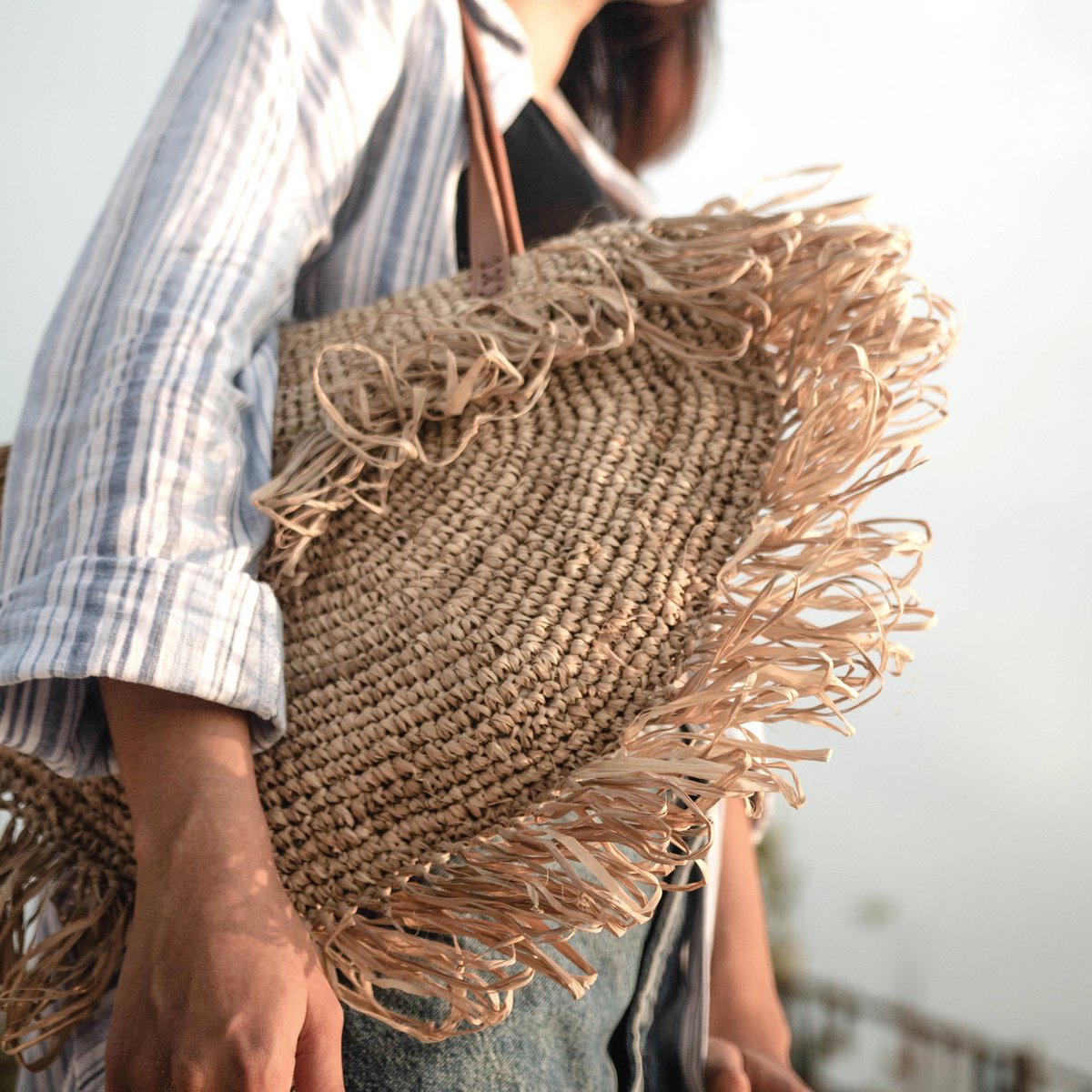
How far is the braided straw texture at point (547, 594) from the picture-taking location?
13.8 inches

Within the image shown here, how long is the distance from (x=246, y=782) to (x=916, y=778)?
1689 mm

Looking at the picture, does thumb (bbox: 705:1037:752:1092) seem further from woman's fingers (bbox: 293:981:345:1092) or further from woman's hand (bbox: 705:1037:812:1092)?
woman's fingers (bbox: 293:981:345:1092)

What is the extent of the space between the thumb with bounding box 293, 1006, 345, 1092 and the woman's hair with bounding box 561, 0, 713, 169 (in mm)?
831

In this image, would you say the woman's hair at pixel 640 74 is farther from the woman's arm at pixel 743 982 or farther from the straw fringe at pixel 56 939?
the straw fringe at pixel 56 939

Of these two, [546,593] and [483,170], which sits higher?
[483,170]

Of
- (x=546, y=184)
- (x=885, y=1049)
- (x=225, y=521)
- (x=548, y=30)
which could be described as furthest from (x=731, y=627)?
(x=885, y=1049)

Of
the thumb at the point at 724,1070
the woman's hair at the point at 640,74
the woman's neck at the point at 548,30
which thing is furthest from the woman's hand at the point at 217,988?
the woman's hair at the point at 640,74

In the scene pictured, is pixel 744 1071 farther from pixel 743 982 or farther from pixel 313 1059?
pixel 313 1059

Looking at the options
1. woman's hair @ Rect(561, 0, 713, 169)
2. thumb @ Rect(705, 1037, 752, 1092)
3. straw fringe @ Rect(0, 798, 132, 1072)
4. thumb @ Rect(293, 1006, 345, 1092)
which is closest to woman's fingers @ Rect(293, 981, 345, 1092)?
thumb @ Rect(293, 1006, 345, 1092)

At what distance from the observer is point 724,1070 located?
0.56m

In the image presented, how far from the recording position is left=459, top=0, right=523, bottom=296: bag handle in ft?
1.60

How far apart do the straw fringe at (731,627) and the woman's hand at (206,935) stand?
32 millimetres

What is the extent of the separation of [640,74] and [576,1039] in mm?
847

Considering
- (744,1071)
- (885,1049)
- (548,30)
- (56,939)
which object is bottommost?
(885,1049)
